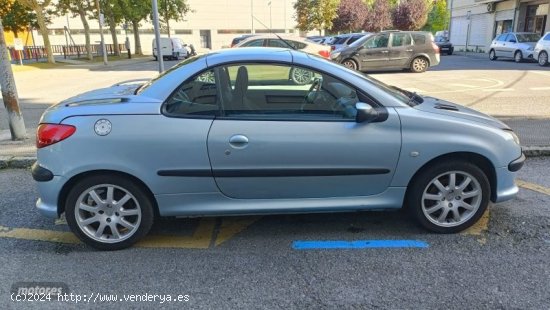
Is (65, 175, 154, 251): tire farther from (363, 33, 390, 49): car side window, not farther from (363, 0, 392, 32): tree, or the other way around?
(363, 0, 392, 32): tree

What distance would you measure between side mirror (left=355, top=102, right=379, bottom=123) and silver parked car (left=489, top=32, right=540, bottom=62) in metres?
20.8

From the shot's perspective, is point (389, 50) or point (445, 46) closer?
point (389, 50)

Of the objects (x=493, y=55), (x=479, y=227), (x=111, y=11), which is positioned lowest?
(x=479, y=227)

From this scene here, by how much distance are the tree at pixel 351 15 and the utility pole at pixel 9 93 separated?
41.9 m

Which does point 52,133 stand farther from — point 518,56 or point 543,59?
point 518,56

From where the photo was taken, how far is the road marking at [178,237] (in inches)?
141

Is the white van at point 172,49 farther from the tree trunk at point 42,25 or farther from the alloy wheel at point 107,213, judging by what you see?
the alloy wheel at point 107,213

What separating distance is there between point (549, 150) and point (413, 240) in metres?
3.39

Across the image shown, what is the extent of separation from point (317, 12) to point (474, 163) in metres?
39.4

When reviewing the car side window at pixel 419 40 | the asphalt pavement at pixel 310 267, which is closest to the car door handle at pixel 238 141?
the asphalt pavement at pixel 310 267

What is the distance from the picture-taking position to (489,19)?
33.5 meters

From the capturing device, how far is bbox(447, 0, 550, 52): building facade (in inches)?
1106

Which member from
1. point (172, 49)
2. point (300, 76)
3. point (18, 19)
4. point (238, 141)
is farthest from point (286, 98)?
point (18, 19)

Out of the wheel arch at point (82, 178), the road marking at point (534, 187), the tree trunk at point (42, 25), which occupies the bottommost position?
the road marking at point (534, 187)
